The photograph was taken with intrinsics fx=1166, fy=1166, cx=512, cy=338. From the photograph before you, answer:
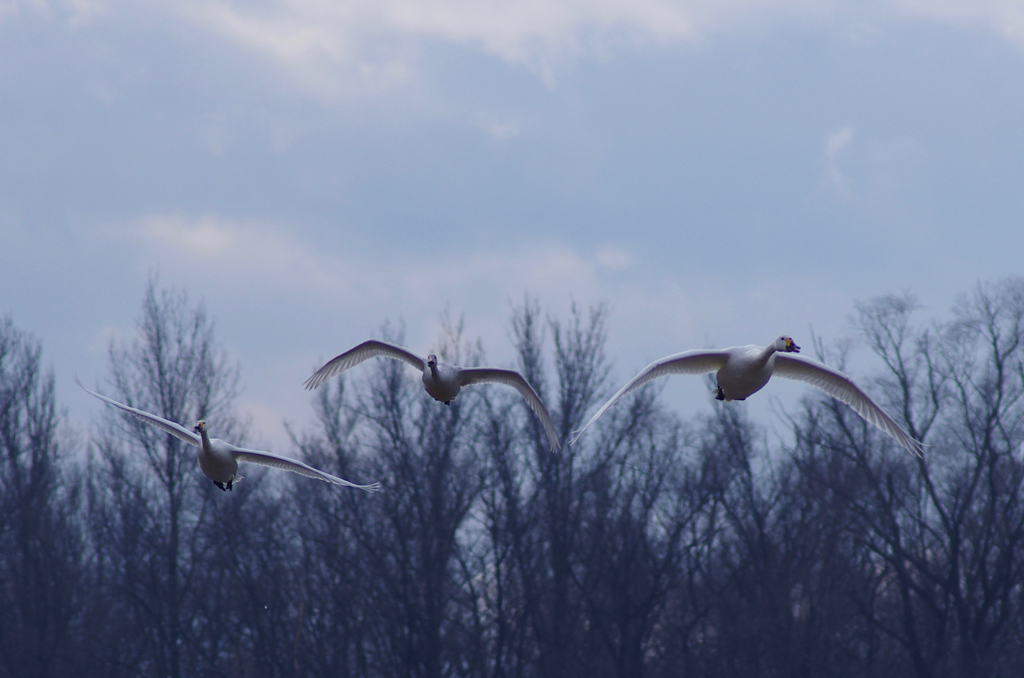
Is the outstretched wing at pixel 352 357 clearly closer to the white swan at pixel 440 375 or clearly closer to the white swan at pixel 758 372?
the white swan at pixel 440 375

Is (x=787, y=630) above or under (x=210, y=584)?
under

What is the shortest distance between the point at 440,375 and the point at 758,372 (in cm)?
413

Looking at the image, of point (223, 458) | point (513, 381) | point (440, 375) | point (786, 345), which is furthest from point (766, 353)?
point (223, 458)

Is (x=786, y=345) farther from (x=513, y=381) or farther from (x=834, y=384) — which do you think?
(x=513, y=381)

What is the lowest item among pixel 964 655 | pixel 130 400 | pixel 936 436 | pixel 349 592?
pixel 964 655

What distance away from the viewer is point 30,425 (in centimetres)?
4566

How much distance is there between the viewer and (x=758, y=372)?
1314 cm

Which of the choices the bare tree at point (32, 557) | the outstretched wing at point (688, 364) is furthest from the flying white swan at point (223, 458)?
the bare tree at point (32, 557)

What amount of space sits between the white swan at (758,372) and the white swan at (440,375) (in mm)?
2181

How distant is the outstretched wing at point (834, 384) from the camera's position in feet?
48.7

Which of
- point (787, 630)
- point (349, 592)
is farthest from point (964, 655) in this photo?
point (349, 592)

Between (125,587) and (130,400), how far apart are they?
274 inches

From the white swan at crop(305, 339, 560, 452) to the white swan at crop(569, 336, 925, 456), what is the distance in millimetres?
2181

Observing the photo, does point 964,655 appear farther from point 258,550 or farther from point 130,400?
point 130,400
